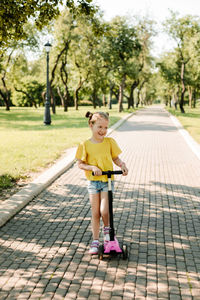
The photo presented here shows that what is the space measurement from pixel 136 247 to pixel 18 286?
60.5 inches

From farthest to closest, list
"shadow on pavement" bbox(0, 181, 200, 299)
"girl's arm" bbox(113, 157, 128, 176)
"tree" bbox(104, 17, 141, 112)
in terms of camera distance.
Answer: "tree" bbox(104, 17, 141, 112) < "girl's arm" bbox(113, 157, 128, 176) < "shadow on pavement" bbox(0, 181, 200, 299)

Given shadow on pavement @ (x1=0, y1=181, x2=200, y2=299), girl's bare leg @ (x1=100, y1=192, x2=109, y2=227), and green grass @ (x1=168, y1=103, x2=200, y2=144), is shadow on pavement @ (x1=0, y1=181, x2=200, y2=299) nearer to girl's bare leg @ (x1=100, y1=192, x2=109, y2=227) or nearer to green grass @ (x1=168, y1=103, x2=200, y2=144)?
girl's bare leg @ (x1=100, y1=192, x2=109, y2=227)

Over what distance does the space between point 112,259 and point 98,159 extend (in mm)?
1196

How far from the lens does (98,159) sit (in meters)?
3.70

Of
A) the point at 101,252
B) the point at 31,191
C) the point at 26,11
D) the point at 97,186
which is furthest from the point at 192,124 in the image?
the point at 101,252

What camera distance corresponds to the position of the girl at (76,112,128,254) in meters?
3.64

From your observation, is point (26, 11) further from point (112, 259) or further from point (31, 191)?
point (112, 259)

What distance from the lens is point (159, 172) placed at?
8.06m

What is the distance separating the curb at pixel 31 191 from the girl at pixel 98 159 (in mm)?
1740

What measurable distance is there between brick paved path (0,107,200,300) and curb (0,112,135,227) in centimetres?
12

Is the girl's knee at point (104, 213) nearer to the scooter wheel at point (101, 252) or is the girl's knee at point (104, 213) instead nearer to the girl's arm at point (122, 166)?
the scooter wheel at point (101, 252)

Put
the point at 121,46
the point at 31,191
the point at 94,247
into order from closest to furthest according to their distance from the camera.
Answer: the point at 94,247, the point at 31,191, the point at 121,46

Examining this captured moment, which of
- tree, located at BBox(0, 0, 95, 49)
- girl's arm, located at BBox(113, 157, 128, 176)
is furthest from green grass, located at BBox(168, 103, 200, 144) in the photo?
girl's arm, located at BBox(113, 157, 128, 176)

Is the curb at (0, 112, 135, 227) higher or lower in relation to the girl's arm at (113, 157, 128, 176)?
lower
